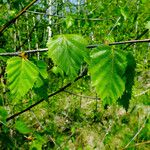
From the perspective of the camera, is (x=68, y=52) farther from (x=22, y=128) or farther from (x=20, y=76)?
(x=22, y=128)

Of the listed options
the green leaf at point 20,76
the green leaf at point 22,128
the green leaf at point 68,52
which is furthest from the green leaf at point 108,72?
the green leaf at point 22,128

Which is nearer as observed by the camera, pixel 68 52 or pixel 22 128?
pixel 68 52

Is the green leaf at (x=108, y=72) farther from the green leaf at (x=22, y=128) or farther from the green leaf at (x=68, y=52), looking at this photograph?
the green leaf at (x=22, y=128)

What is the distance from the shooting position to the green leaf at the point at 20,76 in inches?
35.6

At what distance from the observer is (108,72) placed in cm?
87

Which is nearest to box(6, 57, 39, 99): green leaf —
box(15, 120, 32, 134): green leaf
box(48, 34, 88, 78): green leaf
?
box(48, 34, 88, 78): green leaf

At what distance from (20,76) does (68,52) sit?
0.16 metres

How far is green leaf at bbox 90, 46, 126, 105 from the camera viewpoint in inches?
33.4

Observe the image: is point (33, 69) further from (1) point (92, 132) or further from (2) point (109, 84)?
(1) point (92, 132)

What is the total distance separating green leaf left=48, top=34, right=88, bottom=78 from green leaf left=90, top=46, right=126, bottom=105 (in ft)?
0.12

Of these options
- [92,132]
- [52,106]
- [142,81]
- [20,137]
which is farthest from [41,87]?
[142,81]

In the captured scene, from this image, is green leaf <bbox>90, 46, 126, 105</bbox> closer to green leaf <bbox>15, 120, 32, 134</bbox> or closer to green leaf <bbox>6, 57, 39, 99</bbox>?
green leaf <bbox>6, 57, 39, 99</bbox>

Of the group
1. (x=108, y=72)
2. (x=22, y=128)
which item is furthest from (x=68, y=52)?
(x=22, y=128)

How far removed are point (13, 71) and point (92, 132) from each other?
15.1ft
